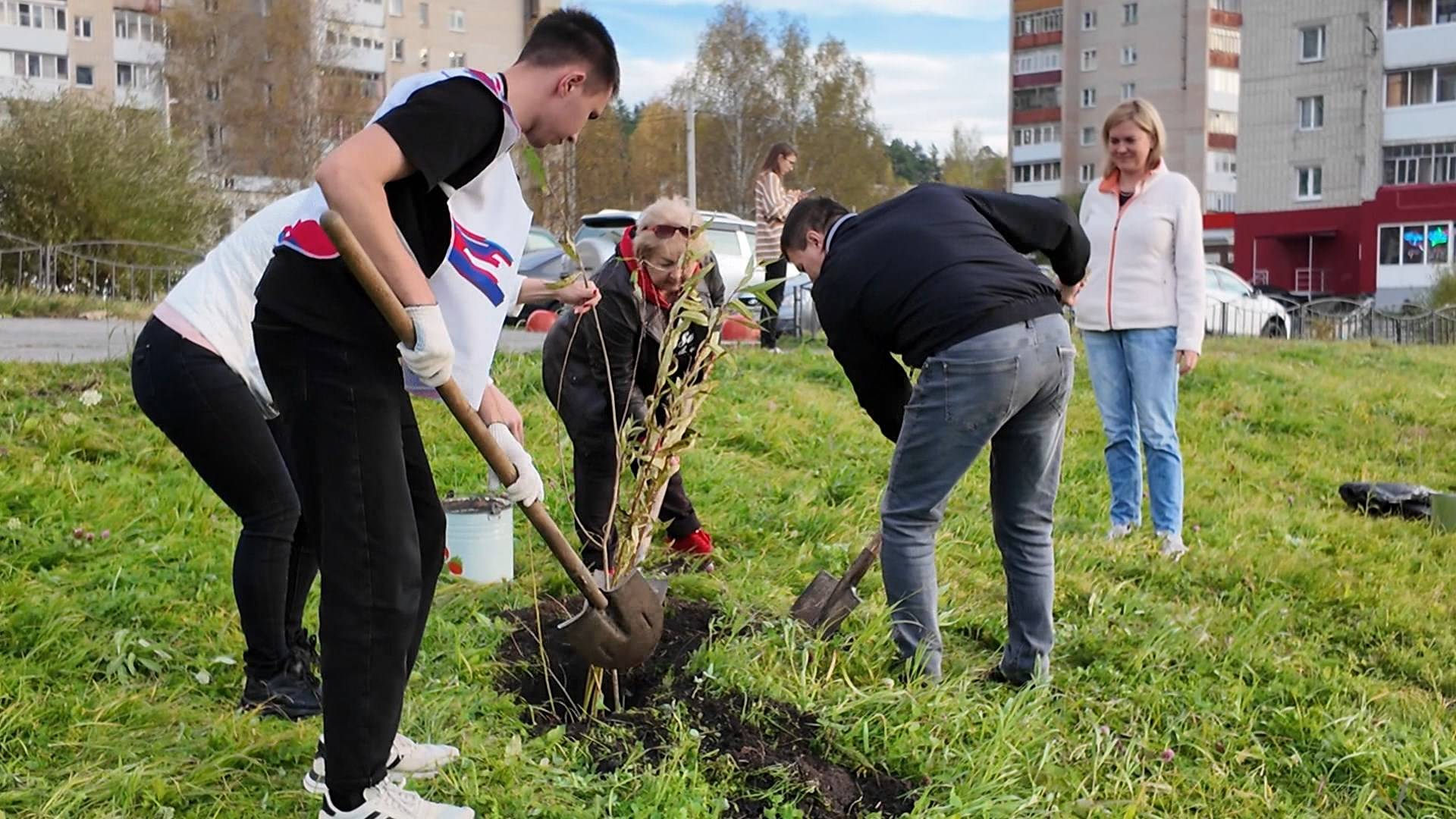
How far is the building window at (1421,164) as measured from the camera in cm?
3544

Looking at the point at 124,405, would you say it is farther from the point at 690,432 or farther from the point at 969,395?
the point at 969,395

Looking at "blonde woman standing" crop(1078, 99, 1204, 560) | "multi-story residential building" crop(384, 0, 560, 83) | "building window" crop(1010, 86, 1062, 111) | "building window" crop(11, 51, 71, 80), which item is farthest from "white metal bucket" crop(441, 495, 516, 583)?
"building window" crop(1010, 86, 1062, 111)

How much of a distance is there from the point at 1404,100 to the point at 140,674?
40674 millimetres

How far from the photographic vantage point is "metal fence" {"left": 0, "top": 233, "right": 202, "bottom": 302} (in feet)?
45.6

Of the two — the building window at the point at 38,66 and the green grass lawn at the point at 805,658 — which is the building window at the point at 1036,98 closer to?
the building window at the point at 38,66

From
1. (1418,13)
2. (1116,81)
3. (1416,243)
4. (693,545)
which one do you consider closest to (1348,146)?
(1416,243)

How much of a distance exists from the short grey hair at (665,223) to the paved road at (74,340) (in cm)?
329

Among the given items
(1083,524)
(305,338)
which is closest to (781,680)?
(305,338)

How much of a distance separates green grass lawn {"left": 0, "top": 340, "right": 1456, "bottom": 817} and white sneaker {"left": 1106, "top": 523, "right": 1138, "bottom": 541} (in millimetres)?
100

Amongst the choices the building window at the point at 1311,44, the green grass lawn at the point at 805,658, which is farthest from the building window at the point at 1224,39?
the green grass lawn at the point at 805,658

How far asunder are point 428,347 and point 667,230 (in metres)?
2.11

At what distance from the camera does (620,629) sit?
10.4 ft

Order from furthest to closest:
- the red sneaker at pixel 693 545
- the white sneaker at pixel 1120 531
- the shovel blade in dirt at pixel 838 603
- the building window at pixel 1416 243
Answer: the building window at pixel 1416 243
the white sneaker at pixel 1120 531
the red sneaker at pixel 693 545
the shovel blade in dirt at pixel 838 603

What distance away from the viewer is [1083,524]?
582 centimetres
